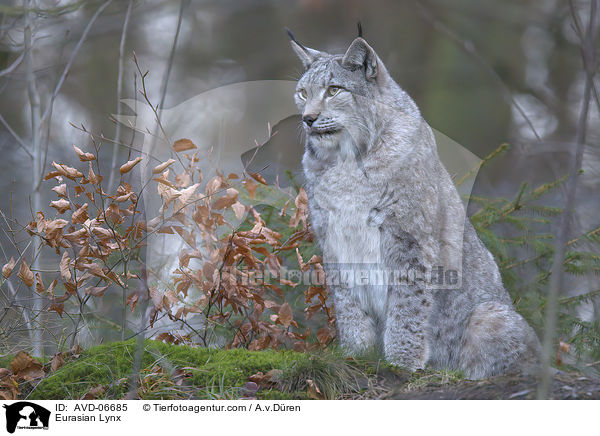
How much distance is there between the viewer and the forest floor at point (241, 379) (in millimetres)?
2156

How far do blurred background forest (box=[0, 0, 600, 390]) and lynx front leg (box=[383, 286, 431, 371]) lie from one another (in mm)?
649

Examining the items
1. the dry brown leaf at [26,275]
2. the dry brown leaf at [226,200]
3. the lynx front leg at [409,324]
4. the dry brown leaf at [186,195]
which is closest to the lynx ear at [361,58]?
the dry brown leaf at [226,200]

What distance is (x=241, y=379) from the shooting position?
2322 millimetres

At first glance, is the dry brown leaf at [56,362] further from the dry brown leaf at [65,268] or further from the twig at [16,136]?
the twig at [16,136]

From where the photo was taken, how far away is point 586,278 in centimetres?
311

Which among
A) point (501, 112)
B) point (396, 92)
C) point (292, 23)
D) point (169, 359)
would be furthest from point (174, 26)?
point (501, 112)

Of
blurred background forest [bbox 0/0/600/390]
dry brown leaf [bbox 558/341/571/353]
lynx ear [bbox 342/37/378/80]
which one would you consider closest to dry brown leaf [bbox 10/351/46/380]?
blurred background forest [bbox 0/0/600/390]

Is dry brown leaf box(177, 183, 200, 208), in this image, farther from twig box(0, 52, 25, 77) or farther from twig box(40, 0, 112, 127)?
twig box(0, 52, 25, 77)

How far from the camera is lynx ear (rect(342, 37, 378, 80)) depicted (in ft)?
8.25

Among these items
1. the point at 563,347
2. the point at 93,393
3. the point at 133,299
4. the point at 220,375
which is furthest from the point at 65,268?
the point at 563,347

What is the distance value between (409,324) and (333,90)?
1152 mm

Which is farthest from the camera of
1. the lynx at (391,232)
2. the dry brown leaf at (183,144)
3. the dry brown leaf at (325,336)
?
the dry brown leaf at (325,336)
